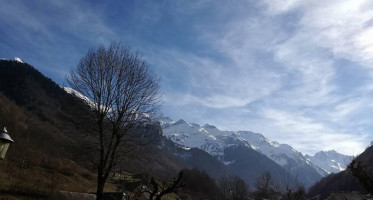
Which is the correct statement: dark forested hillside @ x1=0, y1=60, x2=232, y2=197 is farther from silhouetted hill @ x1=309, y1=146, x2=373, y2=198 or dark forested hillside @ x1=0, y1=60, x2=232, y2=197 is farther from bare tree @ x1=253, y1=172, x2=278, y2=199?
silhouetted hill @ x1=309, y1=146, x2=373, y2=198

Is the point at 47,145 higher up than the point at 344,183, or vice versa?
the point at 344,183

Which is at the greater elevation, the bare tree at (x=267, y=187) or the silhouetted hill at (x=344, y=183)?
the silhouetted hill at (x=344, y=183)

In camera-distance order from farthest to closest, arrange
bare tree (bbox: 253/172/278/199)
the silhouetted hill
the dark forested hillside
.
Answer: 1. the silhouetted hill
2. bare tree (bbox: 253/172/278/199)
3. the dark forested hillside

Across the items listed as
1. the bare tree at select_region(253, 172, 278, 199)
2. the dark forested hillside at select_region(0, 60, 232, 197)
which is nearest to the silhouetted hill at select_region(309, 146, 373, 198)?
the dark forested hillside at select_region(0, 60, 232, 197)

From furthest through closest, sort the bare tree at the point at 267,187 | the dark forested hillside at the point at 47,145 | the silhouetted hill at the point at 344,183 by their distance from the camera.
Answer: the silhouetted hill at the point at 344,183
the bare tree at the point at 267,187
the dark forested hillside at the point at 47,145

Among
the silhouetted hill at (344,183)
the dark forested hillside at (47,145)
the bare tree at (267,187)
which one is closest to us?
the dark forested hillside at (47,145)

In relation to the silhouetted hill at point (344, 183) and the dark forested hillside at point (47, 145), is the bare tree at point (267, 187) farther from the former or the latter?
the silhouetted hill at point (344, 183)

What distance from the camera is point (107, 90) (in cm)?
2608

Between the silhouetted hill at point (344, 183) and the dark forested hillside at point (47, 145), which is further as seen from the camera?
the silhouetted hill at point (344, 183)

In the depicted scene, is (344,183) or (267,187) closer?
(267,187)

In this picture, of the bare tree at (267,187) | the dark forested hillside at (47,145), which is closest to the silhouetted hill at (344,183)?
the dark forested hillside at (47,145)

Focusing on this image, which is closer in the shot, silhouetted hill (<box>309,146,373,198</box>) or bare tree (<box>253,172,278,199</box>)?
bare tree (<box>253,172,278,199</box>)

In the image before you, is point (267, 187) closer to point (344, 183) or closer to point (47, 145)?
point (47, 145)

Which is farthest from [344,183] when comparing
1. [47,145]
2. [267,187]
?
[47,145]
